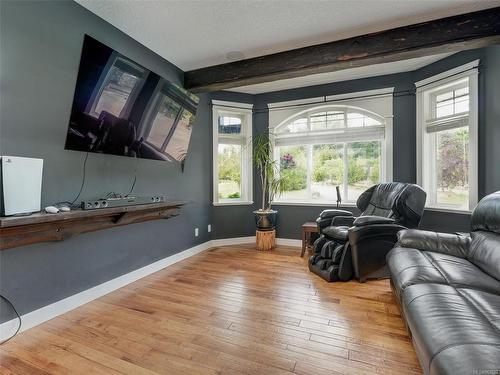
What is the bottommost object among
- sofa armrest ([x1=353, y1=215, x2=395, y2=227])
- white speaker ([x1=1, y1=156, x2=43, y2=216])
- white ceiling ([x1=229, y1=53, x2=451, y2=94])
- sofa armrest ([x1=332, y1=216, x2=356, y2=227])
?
sofa armrest ([x1=332, y1=216, x2=356, y2=227])

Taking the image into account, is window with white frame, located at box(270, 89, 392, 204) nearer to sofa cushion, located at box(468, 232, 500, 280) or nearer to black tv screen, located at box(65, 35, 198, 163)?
sofa cushion, located at box(468, 232, 500, 280)

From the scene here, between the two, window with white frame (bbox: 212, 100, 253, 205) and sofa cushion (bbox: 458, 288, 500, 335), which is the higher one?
window with white frame (bbox: 212, 100, 253, 205)

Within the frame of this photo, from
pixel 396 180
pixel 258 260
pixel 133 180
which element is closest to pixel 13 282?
pixel 133 180

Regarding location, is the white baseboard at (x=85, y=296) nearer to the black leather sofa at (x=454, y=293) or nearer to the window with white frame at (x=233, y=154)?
the window with white frame at (x=233, y=154)

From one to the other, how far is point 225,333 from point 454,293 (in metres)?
1.46

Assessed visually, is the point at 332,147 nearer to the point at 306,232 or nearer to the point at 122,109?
the point at 306,232

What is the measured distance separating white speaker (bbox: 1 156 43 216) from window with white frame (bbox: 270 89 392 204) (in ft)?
10.8

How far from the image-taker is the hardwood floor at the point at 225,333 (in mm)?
1507

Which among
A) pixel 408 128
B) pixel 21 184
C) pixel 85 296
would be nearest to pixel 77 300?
pixel 85 296

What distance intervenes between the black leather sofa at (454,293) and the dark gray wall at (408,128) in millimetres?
1069

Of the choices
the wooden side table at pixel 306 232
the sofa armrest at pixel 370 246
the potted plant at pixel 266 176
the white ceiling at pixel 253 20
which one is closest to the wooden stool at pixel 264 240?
the potted plant at pixel 266 176

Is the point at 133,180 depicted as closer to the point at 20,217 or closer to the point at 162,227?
the point at 162,227

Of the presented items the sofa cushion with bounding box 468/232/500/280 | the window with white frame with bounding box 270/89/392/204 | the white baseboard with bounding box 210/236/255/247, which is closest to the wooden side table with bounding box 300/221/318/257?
the window with white frame with bounding box 270/89/392/204

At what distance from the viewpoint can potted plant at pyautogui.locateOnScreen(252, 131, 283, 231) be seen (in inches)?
160
